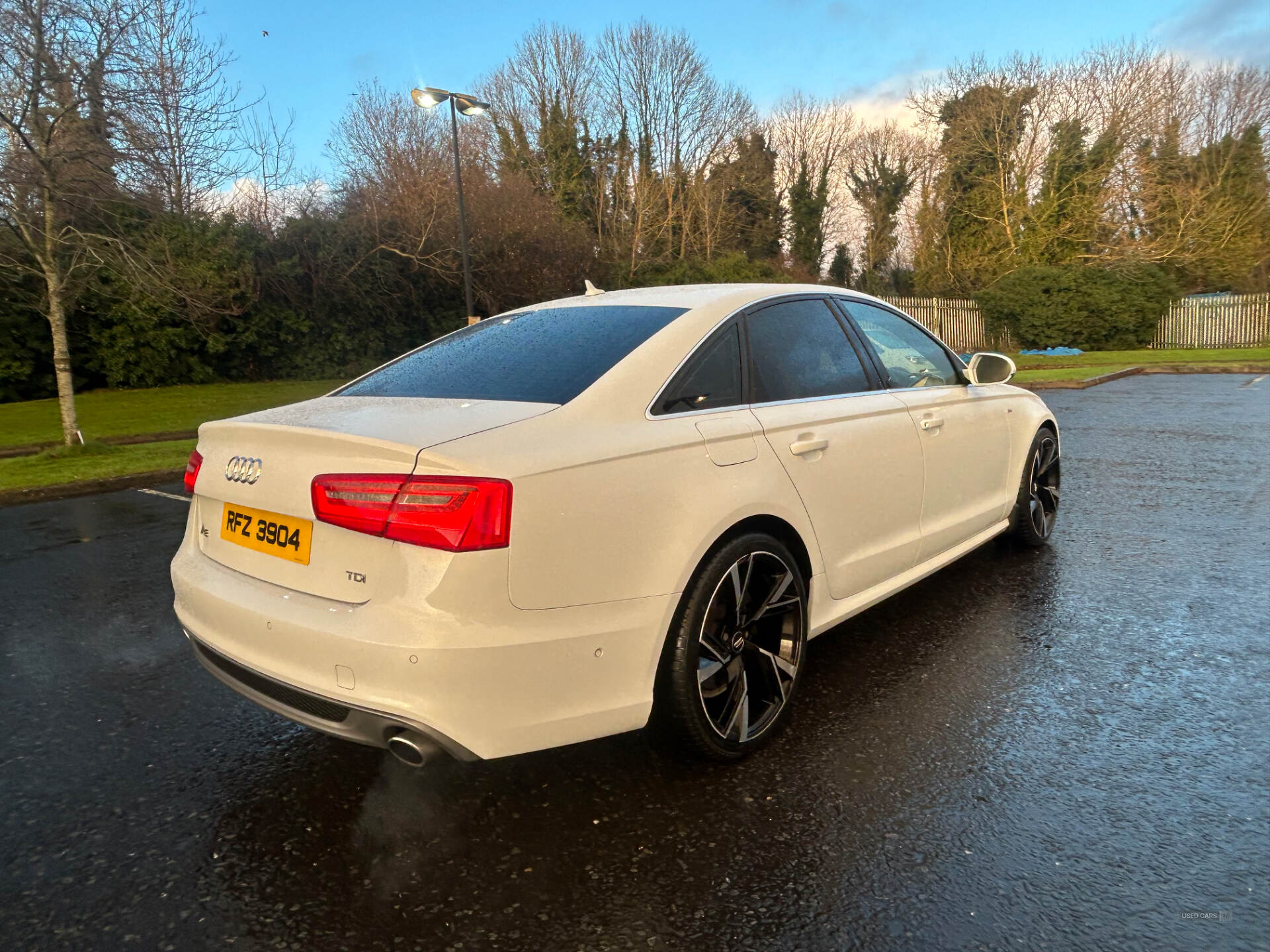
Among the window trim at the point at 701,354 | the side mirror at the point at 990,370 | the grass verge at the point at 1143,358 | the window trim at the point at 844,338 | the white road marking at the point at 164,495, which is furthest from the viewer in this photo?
the grass verge at the point at 1143,358

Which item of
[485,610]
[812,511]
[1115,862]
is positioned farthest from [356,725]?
[1115,862]

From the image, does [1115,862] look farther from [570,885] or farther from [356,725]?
Result: [356,725]

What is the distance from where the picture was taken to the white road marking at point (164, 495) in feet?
29.5

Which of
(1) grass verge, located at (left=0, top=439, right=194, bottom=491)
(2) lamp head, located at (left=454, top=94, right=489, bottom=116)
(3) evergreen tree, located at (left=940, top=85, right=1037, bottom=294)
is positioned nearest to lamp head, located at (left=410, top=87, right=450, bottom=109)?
(2) lamp head, located at (left=454, top=94, right=489, bottom=116)

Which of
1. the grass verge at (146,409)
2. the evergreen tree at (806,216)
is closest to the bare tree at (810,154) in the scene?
the evergreen tree at (806,216)

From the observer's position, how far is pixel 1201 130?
37.2m

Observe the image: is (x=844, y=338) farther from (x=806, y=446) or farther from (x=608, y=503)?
(x=608, y=503)

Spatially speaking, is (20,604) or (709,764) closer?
(709,764)


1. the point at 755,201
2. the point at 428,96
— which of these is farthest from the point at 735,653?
the point at 755,201

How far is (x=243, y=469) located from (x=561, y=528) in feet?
3.63

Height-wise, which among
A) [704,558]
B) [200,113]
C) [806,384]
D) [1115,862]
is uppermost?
[200,113]

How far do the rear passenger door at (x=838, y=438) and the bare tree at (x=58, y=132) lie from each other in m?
10.7

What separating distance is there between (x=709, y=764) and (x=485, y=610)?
111 centimetres

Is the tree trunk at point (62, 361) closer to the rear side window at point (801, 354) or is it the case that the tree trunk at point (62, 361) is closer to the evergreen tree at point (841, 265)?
the rear side window at point (801, 354)
